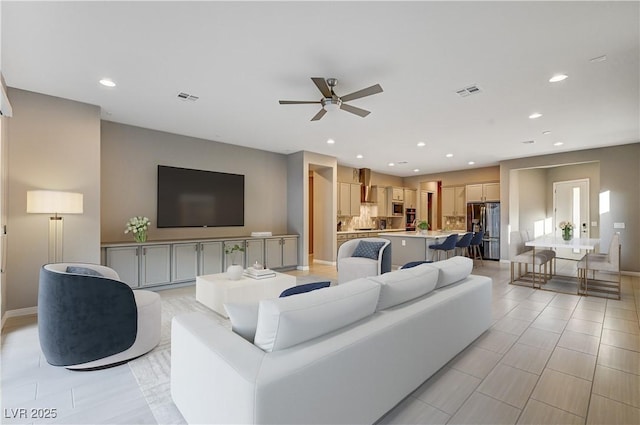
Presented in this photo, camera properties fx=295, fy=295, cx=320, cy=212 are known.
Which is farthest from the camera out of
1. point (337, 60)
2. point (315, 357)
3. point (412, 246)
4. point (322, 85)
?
point (412, 246)

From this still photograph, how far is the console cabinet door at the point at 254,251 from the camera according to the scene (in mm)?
6156

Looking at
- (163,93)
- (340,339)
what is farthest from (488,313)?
(163,93)

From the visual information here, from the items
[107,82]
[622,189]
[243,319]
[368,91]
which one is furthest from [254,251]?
[622,189]

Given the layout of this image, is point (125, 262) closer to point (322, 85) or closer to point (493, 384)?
point (322, 85)

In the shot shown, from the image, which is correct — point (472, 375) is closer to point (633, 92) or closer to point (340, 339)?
point (340, 339)

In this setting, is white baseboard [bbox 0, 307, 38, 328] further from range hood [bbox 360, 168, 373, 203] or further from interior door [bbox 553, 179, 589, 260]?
interior door [bbox 553, 179, 589, 260]

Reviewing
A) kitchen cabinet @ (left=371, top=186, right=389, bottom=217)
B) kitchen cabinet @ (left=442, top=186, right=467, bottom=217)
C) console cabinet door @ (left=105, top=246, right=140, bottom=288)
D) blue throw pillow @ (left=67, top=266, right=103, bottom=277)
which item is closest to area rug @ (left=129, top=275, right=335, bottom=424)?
blue throw pillow @ (left=67, top=266, right=103, bottom=277)

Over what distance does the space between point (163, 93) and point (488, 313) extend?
4.71 meters

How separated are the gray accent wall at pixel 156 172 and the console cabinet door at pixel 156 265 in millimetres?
529

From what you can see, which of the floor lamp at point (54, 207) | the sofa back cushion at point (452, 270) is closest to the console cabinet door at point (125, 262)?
the floor lamp at point (54, 207)

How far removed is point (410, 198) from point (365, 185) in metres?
2.34

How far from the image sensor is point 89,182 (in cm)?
416

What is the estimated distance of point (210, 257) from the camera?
5.62 metres

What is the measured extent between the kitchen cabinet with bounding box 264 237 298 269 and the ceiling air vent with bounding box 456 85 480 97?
14.9 feet
